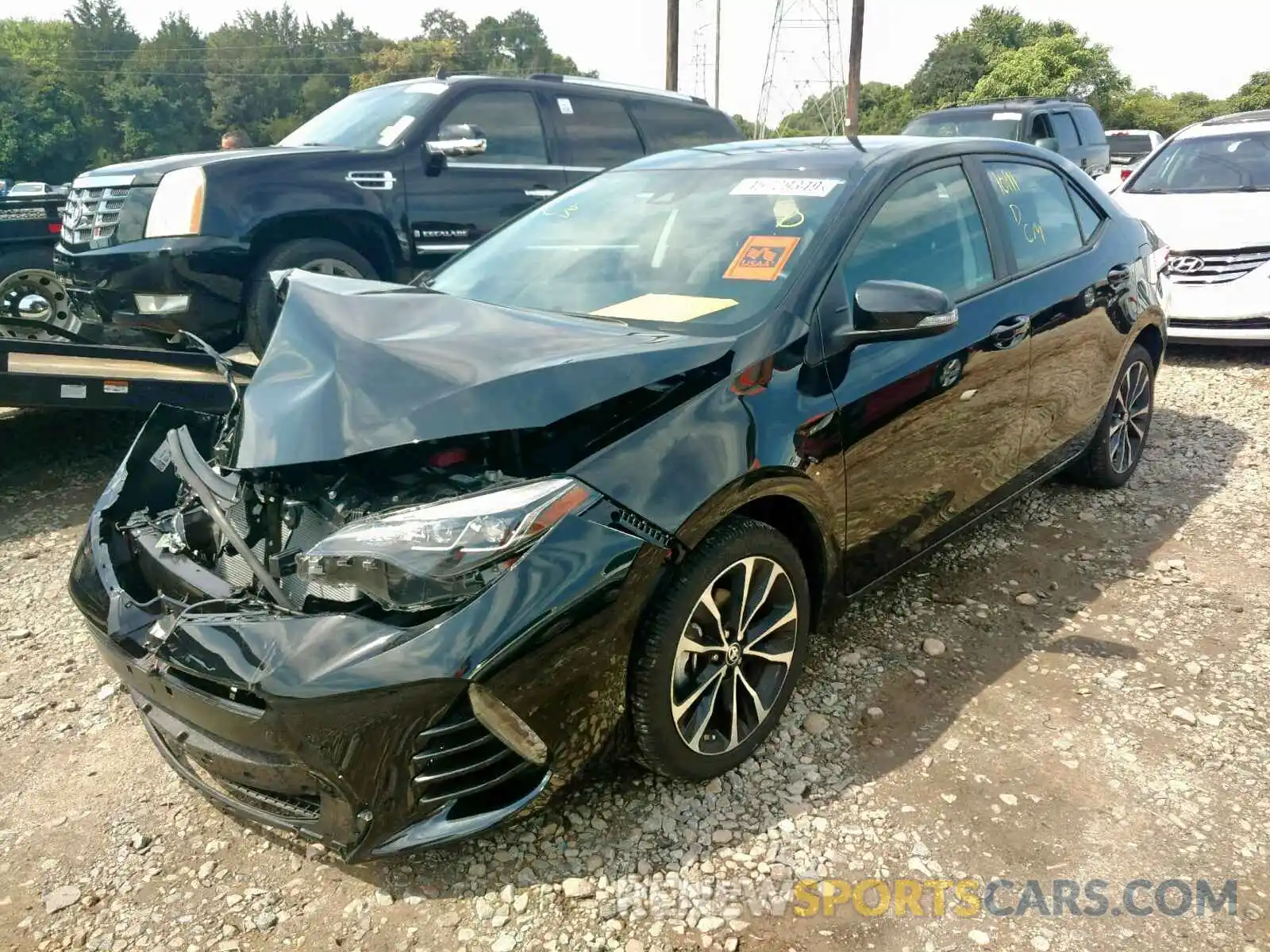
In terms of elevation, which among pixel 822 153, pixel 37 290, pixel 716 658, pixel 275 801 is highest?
pixel 822 153

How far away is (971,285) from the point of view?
10.7 ft

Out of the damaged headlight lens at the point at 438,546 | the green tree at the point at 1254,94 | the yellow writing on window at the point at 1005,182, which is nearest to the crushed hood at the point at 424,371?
the damaged headlight lens at the point at 438,546

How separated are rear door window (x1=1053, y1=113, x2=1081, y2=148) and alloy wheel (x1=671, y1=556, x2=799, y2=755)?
40.3ft

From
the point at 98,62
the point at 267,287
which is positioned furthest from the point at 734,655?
the point at 98,62

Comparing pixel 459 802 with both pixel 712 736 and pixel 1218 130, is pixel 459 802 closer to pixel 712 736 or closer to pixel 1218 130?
pixel 712 736

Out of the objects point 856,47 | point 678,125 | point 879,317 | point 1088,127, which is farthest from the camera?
point 856,47

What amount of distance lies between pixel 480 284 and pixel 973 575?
2308 millimetres

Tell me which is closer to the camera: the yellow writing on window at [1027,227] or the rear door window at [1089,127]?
the yellow writing on window at [1027,227]

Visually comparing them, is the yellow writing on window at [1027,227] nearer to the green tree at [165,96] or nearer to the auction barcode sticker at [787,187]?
the auction barcode sticker at [787,187]

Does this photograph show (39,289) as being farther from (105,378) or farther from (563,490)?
(563,490)

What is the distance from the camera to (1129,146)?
18.6 m

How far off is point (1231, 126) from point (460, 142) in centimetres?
699

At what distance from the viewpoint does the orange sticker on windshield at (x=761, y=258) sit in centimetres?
272

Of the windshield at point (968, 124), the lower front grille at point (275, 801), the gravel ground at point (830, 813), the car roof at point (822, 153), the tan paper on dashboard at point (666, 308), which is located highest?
the windshield at point (968, 124)
